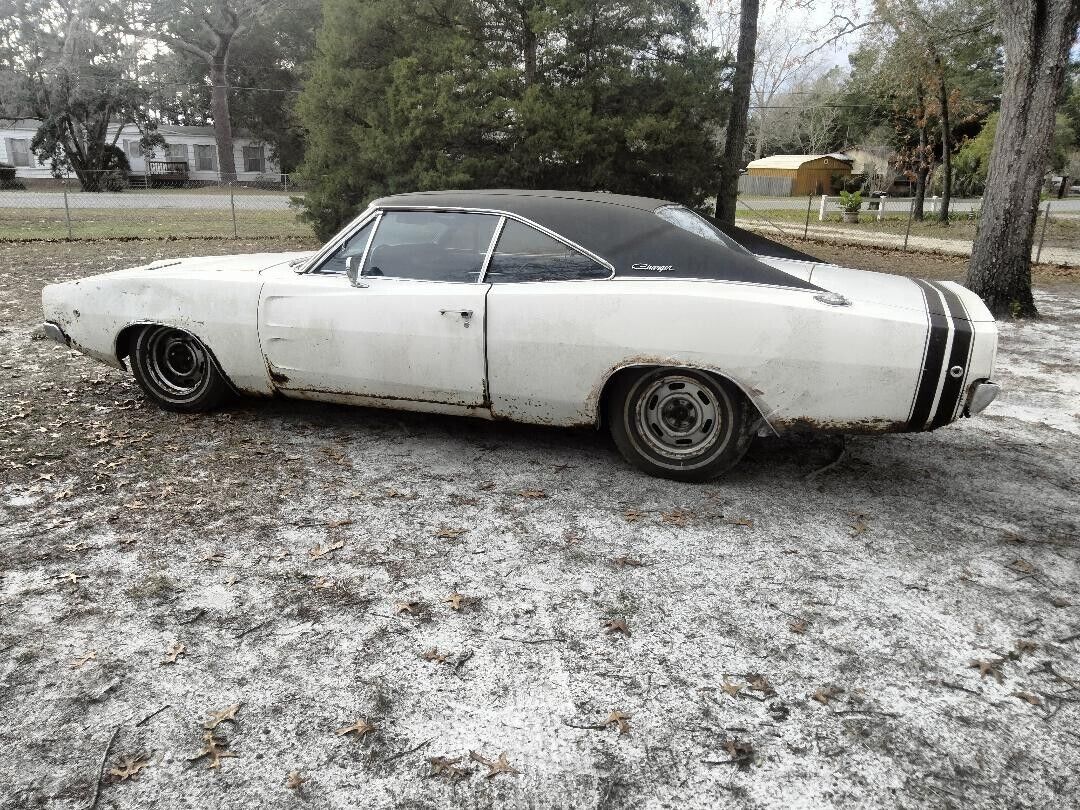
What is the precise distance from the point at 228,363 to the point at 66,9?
43.7m

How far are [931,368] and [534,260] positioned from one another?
1.94 meters

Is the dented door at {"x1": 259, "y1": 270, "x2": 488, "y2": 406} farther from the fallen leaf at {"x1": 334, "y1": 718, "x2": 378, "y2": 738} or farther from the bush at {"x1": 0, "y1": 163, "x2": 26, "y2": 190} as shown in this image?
the bush at {"x1": 0, "y1": 163, "x2": 26, "y2": 190}

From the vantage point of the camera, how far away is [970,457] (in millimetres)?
4684

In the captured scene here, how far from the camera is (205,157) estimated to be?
4788 cm

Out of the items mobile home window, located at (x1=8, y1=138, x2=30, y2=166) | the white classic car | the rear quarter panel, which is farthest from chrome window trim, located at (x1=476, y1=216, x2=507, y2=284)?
mobile home window, located at (x1=8, y1=138, x2=30, y2=166)

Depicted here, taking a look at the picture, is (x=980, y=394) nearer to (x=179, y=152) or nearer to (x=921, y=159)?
(x=921, y=159)

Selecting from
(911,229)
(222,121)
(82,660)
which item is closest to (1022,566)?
(82,660)

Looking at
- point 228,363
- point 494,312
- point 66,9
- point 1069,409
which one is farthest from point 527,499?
point 66,9

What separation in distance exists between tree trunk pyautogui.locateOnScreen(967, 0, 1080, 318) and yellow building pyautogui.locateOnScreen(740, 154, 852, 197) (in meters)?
42.9

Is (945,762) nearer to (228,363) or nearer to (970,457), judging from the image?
(970,457)

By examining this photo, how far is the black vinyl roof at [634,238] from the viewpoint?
3920mm

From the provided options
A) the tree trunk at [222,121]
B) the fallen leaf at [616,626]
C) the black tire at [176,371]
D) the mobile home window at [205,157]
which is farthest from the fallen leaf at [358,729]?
the mobile home window at [205,157]

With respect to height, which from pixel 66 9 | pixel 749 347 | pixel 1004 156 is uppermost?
pixel 66 9

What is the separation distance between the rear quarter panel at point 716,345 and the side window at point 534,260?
2.7 inches
